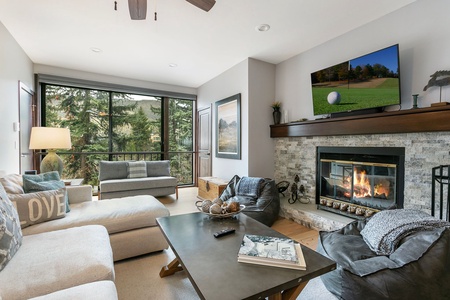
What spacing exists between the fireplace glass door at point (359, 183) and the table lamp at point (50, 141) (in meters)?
3.71

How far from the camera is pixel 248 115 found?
3596 mm

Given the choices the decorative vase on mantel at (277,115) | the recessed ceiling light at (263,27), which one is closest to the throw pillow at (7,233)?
the recessed ceiling light at (263,27)

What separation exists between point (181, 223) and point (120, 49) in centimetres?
293

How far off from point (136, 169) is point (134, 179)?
28 centimetres

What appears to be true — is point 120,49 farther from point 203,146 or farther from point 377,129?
point 377,129

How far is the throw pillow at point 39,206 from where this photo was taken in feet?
5.72

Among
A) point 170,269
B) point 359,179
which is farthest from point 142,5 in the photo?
point 359,179

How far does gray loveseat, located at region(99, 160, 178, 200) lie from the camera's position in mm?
3754

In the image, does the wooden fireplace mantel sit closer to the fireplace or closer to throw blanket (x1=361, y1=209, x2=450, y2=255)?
the fireplace

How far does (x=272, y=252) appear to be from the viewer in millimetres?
1202

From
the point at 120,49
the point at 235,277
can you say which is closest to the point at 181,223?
the point at 235,277

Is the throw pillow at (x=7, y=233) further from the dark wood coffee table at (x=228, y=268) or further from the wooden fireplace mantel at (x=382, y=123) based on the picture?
the wooden fireplace mantel at (x=382, y=123)

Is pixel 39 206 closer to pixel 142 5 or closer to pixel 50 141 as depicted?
pixel 50 141

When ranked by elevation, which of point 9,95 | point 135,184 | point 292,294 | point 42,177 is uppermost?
point 9,95
